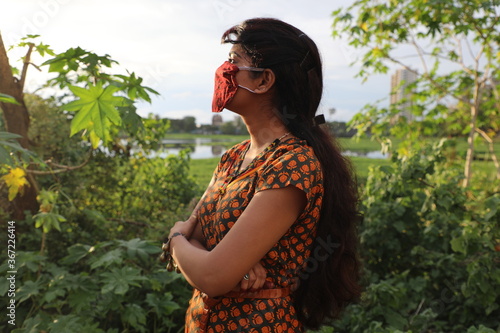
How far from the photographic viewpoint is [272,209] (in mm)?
1386

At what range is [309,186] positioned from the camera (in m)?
1.42

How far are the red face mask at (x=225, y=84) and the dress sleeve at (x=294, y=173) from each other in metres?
0.27

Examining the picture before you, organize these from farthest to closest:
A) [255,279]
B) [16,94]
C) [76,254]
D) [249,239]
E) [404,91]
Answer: [404,91] < [16,94] < [76,254] < [255,279] < [249,239]

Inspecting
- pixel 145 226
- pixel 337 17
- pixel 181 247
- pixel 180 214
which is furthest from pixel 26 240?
pixel 337 17

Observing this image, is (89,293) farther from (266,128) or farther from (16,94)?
(266,128)

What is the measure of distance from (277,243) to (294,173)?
0.80ft

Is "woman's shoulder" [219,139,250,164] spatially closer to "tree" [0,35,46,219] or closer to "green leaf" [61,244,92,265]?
"green leaf" [61,244,92,265]

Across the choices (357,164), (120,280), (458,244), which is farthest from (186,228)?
(357,164)

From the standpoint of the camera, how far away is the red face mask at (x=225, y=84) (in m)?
1.57

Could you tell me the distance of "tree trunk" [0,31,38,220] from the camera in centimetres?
309

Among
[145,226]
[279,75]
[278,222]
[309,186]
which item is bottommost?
[145,226]

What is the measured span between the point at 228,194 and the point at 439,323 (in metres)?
2.12

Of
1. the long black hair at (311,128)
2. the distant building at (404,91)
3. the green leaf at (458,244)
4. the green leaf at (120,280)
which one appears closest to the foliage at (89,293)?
the green leaf at (120,280)

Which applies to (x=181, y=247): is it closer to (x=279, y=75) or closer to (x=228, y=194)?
(x=228, y=194)
